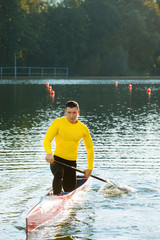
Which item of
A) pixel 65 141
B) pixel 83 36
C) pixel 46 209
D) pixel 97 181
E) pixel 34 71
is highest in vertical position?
pixel 83 36

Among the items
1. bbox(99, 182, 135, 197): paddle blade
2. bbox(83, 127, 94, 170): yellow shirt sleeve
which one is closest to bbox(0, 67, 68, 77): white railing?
bbox(99, 182, 135, 197): paddle blade

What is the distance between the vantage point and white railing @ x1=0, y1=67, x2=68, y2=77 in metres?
76.6

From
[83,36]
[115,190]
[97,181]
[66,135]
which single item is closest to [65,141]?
[66,135]

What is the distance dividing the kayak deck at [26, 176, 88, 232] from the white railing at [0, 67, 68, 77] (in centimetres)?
6677

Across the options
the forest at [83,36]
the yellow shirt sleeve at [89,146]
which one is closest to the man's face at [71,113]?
the yellow shirt sleeve at [89,146]

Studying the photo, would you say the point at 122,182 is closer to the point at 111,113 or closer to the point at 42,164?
the point at 42,164

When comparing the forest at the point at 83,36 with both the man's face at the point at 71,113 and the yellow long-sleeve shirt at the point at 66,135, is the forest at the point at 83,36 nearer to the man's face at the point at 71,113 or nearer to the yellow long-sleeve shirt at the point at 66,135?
the yellow long-sleeve shirt at the point at 66,135

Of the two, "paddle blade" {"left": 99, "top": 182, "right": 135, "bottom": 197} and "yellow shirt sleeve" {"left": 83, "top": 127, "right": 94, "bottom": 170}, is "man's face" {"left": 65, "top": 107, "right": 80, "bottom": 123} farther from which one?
"paddle blade" {"left": 99, "top": 182, "right": 135, "bottom": 197}

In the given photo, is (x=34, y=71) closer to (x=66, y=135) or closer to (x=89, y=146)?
(x=89, y=146)

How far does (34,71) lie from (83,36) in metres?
11.9

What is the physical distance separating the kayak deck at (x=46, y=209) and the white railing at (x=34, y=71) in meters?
66.8

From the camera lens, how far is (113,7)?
87.7 m

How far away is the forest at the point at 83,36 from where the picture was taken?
79.2 metres

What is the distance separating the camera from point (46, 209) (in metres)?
8.09
